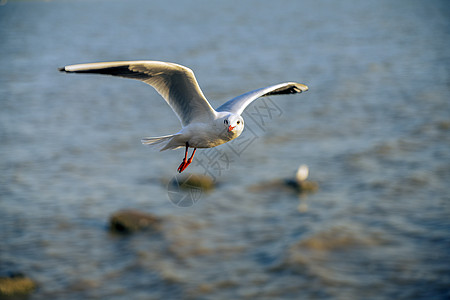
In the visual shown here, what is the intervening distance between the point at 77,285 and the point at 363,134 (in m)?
37.0

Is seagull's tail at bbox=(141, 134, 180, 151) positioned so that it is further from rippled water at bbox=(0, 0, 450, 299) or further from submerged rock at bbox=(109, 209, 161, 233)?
submerged rock at bbox=(109, 209, 161, 233)

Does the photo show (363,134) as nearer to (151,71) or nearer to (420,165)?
(420,165)

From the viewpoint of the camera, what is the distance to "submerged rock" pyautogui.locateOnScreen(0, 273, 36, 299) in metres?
35.3

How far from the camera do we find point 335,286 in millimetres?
36812

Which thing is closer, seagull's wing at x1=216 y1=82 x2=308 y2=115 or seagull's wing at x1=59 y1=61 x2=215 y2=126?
seagull's wing at x1=59 y1=61 x2=215 y2=126

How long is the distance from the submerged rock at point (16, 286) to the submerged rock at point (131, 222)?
8.40 metres

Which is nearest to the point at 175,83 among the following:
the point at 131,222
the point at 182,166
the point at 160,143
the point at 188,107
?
the point at 188,107

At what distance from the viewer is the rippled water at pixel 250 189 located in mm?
38594

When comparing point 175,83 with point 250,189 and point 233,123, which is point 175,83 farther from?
point 250,189

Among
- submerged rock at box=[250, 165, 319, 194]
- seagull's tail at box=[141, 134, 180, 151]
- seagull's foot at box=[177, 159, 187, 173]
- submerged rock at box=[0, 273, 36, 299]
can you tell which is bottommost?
submerged rock at box=[0, 273, 36, 299]

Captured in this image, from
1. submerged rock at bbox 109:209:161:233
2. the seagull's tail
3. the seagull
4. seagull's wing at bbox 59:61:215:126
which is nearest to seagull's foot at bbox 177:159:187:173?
the seagull

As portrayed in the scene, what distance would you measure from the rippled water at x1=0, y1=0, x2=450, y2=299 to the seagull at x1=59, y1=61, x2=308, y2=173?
84.7 feet

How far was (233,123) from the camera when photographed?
36.9ft

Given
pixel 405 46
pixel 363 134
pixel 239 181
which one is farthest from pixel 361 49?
pixel 239 181
